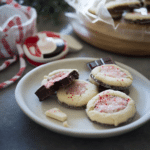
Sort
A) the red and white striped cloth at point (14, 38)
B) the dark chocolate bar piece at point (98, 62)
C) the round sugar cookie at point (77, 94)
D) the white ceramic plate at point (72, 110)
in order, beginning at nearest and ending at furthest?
the white ceramic plate at point (72, 110) → the round sugar cookie at point (77, 94) → the dark chocolate bar piece at point (98, 62) → the red and white striped cloth at point (14, 38)

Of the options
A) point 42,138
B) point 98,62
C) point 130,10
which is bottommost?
point 42,138

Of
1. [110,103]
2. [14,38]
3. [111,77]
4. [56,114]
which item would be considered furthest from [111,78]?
[14,38]

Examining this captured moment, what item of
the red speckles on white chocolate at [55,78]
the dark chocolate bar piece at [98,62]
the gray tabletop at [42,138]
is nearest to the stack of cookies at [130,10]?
the dark chocolate bar piece at [98,62]

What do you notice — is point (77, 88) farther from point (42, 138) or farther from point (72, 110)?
point (42, 138)

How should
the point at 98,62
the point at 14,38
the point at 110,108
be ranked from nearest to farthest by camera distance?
the point at 110,108
the point at 98,62
the point at 14,38

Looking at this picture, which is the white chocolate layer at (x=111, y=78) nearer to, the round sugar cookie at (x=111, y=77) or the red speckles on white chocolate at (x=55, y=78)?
the round sugar cookie at (x=111, y=77)

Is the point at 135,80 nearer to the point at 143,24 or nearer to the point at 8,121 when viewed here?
the point at 143,24
